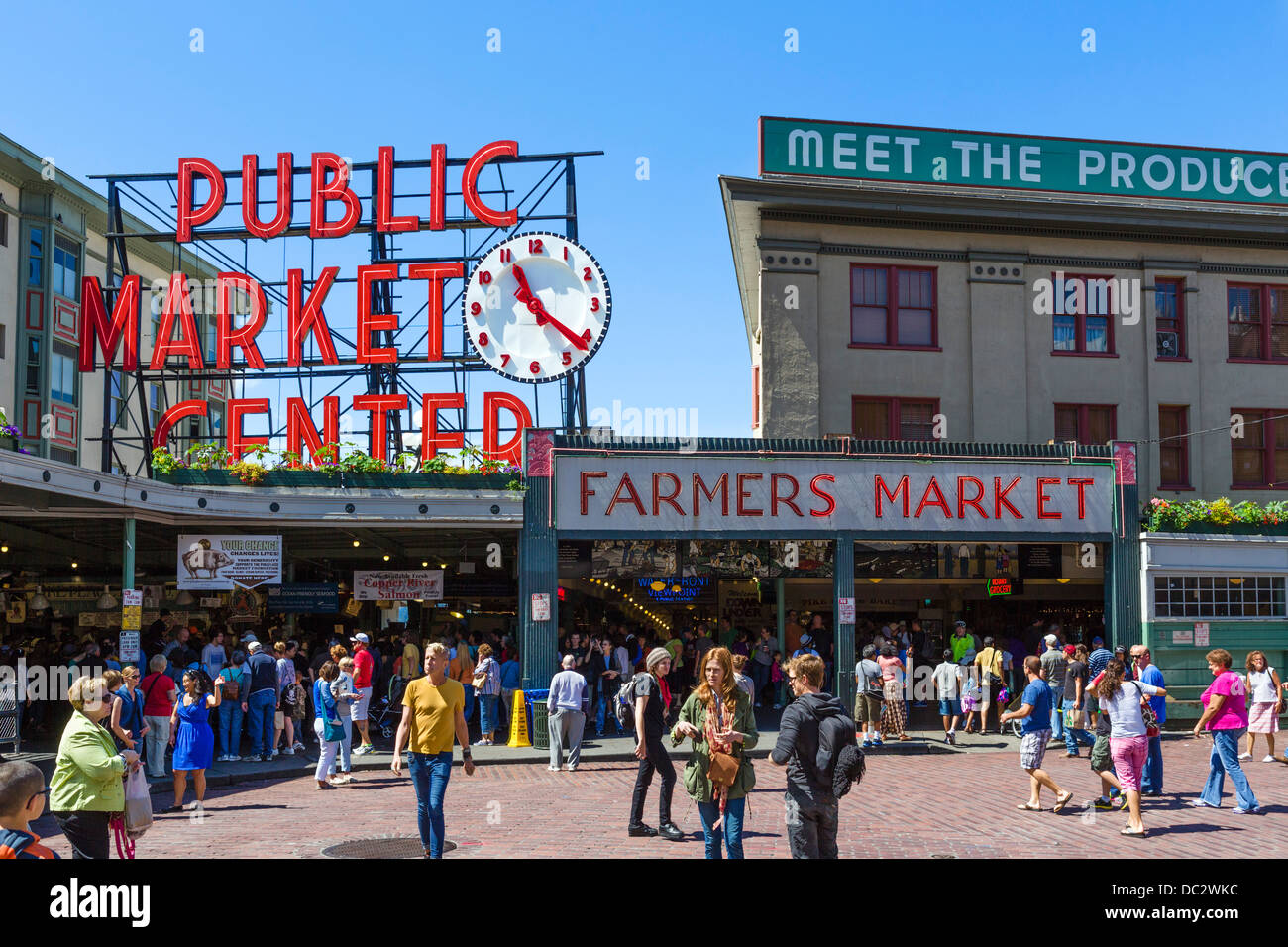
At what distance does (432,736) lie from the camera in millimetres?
10453

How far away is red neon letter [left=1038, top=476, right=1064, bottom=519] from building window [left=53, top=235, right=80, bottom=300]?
31.7 meters

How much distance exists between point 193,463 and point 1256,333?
23770 millimetres

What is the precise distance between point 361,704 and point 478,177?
675 inches

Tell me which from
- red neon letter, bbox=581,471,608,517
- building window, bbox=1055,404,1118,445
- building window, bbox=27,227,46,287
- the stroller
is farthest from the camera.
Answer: building window, bbox=27,227,46,287

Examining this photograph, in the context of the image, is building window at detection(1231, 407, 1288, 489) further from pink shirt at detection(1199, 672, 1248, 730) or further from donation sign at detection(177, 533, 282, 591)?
donation sign at detection(177, 533, 282, 591)

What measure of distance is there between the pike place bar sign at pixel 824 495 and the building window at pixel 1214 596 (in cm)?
184

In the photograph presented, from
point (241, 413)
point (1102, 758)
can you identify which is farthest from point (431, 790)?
point (241, 413)

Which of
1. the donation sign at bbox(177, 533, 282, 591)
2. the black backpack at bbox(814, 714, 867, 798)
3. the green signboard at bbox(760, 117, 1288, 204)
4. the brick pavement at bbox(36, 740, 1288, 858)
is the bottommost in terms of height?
the brick pavement at bbox(36, 740, 1288, 858)

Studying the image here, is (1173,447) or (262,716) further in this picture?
(1173,447)

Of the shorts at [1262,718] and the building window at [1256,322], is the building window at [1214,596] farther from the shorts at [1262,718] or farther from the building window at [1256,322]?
the shorts at [1262,718]

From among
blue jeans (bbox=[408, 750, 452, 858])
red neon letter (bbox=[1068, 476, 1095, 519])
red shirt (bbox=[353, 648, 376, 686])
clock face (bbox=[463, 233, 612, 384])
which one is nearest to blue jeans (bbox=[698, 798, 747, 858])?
blue jeans (bbox=[408, 750, 452, 858])

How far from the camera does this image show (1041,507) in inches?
957

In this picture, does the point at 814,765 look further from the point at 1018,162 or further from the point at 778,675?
the point at 1018,162

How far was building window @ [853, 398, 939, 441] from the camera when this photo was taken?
2678cm
